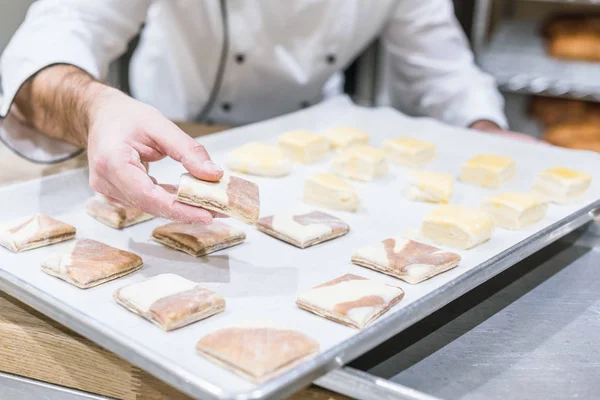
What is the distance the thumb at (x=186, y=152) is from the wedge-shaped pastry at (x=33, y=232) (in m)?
0.25

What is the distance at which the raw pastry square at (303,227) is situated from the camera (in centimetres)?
129

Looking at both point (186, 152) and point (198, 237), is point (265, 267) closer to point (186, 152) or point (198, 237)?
point (198, 237)

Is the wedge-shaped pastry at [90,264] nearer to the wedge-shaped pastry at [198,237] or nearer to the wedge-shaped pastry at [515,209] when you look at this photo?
the wedge-shaped pastry at [198,237]

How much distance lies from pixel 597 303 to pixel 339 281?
0.46 m

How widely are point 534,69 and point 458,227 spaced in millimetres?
2272

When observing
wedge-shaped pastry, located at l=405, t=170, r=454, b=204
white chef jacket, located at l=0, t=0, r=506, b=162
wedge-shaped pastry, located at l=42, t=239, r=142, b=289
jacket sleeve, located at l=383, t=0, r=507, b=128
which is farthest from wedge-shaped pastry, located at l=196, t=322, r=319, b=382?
jacket sleeve, located at l=383, t=0, r=507, b=128

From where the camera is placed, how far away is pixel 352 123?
2.03 meters

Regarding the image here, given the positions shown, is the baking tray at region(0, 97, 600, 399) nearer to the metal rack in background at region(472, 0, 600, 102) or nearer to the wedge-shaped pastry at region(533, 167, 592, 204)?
the wedge-shaped pastry at region(533, 167, 592, 204)

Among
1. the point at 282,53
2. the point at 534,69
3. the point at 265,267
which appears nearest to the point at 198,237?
the point at 265,267

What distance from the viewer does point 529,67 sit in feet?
11.0

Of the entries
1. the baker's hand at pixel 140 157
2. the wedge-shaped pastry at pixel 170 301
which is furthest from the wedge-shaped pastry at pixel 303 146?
the wedge-shaped pastry at pixel 170 301

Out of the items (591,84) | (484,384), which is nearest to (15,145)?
(484,384)

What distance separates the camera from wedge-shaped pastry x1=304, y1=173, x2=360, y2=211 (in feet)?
4.80

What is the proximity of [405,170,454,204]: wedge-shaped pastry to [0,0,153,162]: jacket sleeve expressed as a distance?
0.75m
